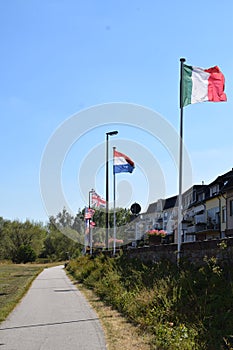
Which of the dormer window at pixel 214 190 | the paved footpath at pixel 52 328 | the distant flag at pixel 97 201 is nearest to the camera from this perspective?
the paved footpath at pixel 52 328

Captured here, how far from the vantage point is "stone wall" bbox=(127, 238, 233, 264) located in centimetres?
1194

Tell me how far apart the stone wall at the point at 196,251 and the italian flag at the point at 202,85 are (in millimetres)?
4923

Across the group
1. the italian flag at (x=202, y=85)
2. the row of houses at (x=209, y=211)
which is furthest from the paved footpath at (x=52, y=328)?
the row of houses at (x=209, y=211)

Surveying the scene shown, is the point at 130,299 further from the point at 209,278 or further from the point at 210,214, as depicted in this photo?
the point at 210,214

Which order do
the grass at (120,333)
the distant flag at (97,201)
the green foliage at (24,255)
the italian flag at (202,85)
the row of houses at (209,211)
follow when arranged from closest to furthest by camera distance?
the grass at (120,333) < the italian flag at (202,85) < the distant flag at (97,201) < the row of houses at (209,211) < the green foliage at (24,255)

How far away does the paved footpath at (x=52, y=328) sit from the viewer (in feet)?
30.4

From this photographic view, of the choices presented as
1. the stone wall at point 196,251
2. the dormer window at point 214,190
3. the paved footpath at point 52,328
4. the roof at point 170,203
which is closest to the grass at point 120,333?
the paved footpath at point 52,328

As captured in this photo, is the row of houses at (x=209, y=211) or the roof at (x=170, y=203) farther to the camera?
the roof at (x=170, y=203)

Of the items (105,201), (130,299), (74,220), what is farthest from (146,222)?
(130,299)

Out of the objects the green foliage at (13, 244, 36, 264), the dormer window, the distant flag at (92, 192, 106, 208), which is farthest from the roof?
the distant flag at (92, 192, 106, 208)

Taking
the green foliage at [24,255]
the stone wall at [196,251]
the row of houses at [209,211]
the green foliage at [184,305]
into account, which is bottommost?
the green foliage at [24,255]

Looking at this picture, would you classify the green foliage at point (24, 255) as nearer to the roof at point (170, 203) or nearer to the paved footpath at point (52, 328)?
the roof at point (170, 203)

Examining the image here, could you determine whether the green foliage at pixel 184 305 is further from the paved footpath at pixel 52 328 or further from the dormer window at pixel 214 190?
the dormer window at pixel 214 190

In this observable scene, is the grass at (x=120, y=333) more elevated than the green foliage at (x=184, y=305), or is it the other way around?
the green foliage at (x=184, y=305)
